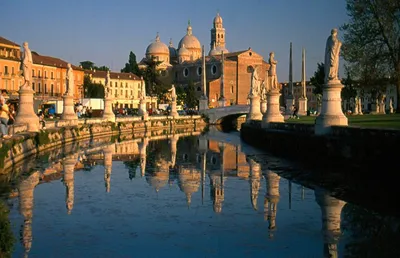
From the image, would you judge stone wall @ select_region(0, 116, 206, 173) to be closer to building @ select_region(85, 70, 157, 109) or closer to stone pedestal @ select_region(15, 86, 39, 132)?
stone pedestal @ select_region(15, 86, 39, 132)

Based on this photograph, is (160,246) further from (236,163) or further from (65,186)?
(236,163)

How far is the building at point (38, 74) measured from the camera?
76.7m

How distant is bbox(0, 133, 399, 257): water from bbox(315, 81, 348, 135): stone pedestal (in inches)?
123

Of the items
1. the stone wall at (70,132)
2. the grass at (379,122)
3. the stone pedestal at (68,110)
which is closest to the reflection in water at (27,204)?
the stone wall at (70,132)

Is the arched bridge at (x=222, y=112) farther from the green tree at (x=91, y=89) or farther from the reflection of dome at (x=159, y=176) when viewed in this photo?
the reflection of dome at (x=159, y=176)

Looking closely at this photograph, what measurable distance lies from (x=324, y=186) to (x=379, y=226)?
5.27 meters

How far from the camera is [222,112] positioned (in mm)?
79875

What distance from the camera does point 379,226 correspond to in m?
11.6

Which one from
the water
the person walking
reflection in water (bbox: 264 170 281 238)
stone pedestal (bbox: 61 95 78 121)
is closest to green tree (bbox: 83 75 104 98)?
stone pedestal (bbox: 61 95 78 121)

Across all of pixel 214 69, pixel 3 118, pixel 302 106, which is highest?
pixel 214 69

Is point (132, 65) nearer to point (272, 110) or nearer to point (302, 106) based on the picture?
point (302, 106)

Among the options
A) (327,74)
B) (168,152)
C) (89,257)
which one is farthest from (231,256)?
(168,152)

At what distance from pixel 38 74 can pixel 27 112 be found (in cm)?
6440

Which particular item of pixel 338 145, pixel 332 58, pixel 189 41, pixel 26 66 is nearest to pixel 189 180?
pixel 338 145
